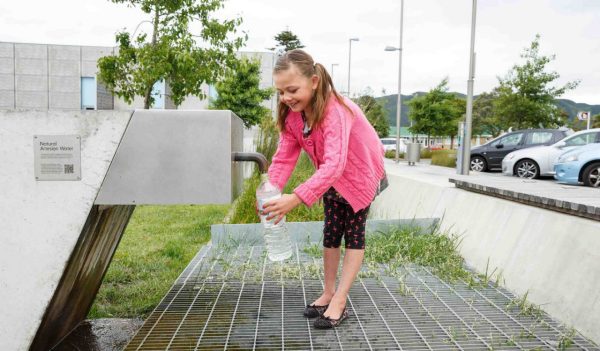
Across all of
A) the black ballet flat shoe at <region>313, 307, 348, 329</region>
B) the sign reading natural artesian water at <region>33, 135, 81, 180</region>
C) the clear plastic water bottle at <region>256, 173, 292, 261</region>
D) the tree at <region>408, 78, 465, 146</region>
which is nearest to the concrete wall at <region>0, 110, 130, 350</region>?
the sign reading natural artesian water at <region>33, 135, 81, 180</region>

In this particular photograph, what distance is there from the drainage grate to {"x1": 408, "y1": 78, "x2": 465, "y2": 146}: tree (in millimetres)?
32161

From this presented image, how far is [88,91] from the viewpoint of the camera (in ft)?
114

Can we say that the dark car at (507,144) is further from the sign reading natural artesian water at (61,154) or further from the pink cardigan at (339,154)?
the sign reading natural artesian water at (61,154)

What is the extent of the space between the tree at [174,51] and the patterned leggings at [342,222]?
26.8 ft

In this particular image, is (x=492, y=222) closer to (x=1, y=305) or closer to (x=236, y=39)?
(x=1, y=305)

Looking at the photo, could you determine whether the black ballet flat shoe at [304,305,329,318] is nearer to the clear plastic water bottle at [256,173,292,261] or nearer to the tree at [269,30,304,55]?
the clear plastic water bottle at [256,173,292,261]

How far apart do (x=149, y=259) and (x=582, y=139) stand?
480 inches

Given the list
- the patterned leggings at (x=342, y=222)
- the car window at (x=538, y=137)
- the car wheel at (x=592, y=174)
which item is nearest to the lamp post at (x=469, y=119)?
the car wheel at (x=592, y=174)

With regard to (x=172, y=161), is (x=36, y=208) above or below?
below

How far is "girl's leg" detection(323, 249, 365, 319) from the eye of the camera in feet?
10.1

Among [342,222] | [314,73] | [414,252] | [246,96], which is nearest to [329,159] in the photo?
[314,73]

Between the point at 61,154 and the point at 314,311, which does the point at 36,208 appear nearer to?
the point at 61,154

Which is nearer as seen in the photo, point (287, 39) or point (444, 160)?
point (444, 160)

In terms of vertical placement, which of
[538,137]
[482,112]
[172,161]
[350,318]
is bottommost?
[350,318]
